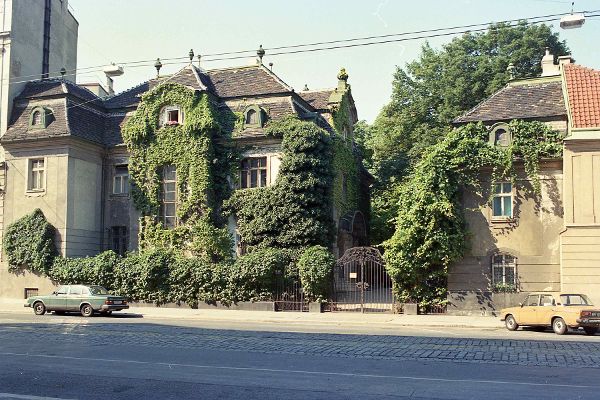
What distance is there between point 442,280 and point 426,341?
11.2m

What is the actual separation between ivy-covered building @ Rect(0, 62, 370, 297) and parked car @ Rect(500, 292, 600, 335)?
11345mm

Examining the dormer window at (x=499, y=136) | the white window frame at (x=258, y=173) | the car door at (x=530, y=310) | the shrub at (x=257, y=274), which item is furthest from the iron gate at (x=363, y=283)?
the dormer window at (x=499, y=136)

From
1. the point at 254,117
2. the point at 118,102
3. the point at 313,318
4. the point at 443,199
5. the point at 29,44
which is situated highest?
the point at 29,44

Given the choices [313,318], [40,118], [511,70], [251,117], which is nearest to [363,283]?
[313,318]

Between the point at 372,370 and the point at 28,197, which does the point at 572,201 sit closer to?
the point at 372,370

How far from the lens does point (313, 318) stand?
2514 cm

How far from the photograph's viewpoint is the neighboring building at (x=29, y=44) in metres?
35.4

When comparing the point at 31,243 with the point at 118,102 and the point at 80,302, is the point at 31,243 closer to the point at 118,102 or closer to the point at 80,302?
the point at 80,302

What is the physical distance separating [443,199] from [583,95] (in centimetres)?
766

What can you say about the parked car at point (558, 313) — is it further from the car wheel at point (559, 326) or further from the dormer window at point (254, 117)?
the dormer window at point (254, 117)

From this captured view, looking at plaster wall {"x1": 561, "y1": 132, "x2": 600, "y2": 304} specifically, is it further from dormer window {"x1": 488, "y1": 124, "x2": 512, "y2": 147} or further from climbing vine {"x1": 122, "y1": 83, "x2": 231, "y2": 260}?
climbing vine {"x1": 122, "y1": 83, "x2": 231, "y2": 260}

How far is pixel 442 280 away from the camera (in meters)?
27.0

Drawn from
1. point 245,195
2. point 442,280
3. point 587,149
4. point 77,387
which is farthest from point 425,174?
point 77,387

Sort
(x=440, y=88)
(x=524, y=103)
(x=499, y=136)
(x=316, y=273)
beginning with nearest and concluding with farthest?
(x=499, y=136)
(x=316, y=273)
(x=524, y=103)
(x=440, y=88)
